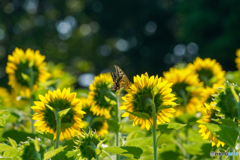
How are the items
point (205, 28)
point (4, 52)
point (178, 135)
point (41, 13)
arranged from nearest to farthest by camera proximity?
1. point (178, 135)
2. point (205, 28)
3. point (4, 52)
4. point (41, 13)

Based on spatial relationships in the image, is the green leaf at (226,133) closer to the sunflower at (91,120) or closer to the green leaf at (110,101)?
the green leaf at (110,101)

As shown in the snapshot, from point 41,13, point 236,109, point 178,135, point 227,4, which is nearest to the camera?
point 236,109

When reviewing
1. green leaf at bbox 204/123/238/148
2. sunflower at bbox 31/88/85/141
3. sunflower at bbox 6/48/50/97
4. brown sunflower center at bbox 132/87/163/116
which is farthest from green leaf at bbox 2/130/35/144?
green leaf at bbox 204/123/238/148

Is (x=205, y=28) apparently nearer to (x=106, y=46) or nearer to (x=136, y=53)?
(x=136, y=53)

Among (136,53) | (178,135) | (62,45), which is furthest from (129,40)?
(178,135)

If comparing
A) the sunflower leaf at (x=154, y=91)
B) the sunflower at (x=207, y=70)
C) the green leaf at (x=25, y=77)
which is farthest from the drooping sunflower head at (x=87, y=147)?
the sunflower at (x=207, y=70)

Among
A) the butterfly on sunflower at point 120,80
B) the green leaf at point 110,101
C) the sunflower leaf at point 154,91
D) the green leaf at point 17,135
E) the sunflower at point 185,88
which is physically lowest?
the green leaf at point 17,135
